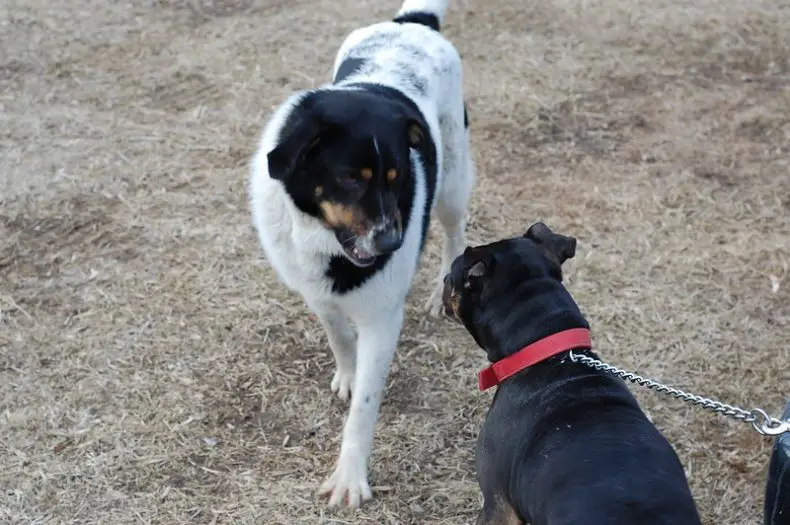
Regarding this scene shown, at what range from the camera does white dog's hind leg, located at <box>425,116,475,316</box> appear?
4.37 meters

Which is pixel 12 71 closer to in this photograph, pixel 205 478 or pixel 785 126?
pixel 205 478

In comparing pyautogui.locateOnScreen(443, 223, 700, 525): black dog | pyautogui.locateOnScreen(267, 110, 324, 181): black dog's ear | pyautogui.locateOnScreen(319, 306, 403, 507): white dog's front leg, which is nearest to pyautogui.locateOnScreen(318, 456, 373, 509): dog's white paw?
pyautogui.locateOnScreen(319, 306, 403, 507): white dog's front leg

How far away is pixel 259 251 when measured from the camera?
5164mm

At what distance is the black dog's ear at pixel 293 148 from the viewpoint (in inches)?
121

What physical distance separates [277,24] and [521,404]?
595 cm

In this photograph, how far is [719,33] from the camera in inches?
→ 306

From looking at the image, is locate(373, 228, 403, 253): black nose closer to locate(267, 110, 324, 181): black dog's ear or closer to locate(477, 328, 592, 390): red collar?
locate(267, 110, 324, 181): black dog's ear

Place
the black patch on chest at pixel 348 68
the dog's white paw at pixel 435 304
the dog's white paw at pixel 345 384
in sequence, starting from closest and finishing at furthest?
the black patch on chest at pixel 348 68 < the dog's white paw at pixel 345 384 < the dog's white paw at pixel 435 304

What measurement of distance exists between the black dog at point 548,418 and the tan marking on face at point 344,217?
0.38 metres

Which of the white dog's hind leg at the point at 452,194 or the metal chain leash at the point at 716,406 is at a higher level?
the metal chain leash at the point at 716,406

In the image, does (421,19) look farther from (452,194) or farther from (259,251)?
(259,251)

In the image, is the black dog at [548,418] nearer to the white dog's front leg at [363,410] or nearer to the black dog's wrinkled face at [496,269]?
the black dog's wrinkled face at [496,269]

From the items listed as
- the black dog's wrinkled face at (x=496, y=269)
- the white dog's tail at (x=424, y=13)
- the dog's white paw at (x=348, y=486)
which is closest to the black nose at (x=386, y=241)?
the black dog's wrinkled face at (x=496, y=269)

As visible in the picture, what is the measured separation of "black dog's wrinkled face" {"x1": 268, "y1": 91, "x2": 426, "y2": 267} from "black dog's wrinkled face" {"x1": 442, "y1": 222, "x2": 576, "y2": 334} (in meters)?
0.28
